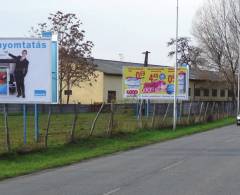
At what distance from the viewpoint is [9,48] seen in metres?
21.2

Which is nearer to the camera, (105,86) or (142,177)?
(142,177)

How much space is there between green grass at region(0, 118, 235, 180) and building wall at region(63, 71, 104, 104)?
4351 cm

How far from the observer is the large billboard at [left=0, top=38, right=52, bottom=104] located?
2111 cm

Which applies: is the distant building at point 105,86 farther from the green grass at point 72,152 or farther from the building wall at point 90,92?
the green grass at point 72,152

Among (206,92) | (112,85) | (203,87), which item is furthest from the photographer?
(206,92)

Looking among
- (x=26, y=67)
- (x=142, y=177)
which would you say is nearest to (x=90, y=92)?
(x=26, y=67)

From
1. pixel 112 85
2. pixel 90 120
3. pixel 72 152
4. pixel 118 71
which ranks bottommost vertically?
pixel 72 152

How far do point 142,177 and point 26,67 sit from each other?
9535 mm

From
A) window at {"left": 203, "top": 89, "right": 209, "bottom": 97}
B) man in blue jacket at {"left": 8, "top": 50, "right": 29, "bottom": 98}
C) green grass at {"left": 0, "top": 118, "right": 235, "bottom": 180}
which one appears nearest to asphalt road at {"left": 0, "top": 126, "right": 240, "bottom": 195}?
green grass at {"left": 0, "top": 118, "right": 235, "bottom": 180}

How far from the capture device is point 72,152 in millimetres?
20094

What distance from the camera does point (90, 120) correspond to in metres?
38.9

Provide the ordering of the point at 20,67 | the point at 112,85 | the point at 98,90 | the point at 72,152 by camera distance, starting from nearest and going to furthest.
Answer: the point at 72,152, the point at 20,67, the point at 98,90, the point at 112,85

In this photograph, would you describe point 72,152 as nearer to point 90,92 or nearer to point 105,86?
point 105,86

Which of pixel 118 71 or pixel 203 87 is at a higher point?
pixel 118 71
